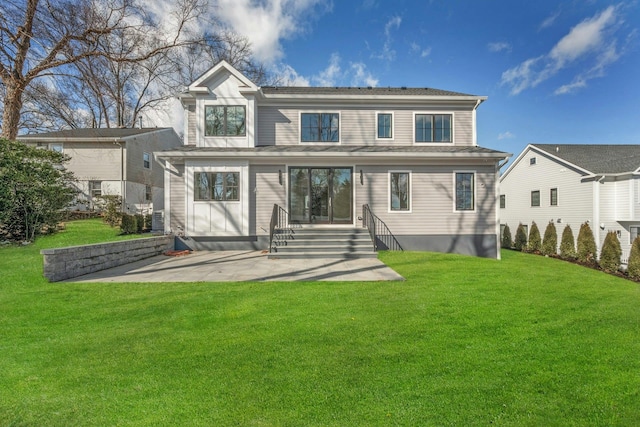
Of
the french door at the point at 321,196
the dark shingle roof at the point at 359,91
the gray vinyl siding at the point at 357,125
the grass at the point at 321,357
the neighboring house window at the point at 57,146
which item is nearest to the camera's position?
the grass at the point at 321,357

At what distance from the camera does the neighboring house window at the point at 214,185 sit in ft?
34.6

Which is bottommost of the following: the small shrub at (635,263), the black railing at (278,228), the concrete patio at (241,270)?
the small shrub at (635,263)

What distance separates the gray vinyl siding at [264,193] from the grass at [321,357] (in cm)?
564

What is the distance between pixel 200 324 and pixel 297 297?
63.3 inches

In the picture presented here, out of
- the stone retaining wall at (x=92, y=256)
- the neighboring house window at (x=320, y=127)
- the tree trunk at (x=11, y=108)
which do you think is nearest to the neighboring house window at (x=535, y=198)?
the neighboring house window at (x=320, y=127)

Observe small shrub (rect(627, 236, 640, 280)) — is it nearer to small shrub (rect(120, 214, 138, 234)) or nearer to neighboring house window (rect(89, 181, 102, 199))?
small shrub (rect(120, 214, 138, 234))

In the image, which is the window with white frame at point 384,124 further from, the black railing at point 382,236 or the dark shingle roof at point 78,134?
the dark shingle roof at point 78,134

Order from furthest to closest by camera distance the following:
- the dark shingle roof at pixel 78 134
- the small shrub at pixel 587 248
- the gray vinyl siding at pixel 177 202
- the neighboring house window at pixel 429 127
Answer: the dark shingle roof at pixel 78 134 < the small shrub at pixel 587 248 < the neighboring house window at pixel 429 127 < the gray vinyl siding at pixel 177 202

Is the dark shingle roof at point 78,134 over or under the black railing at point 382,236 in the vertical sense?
over

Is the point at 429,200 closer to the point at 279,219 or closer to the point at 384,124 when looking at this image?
the point at 384,124

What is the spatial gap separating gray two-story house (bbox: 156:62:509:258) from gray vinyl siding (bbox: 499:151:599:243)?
839cm

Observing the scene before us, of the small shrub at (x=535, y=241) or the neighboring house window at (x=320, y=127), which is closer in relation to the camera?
the neighboring house window at (x=320, y=127)

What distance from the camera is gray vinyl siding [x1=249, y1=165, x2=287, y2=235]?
10906 mm

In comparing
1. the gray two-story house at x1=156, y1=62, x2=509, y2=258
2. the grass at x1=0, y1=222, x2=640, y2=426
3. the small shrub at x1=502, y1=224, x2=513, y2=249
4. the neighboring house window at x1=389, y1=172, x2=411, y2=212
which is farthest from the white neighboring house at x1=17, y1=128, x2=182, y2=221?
the small shrub at x1=502, y1=224, x2=513, y2=249
